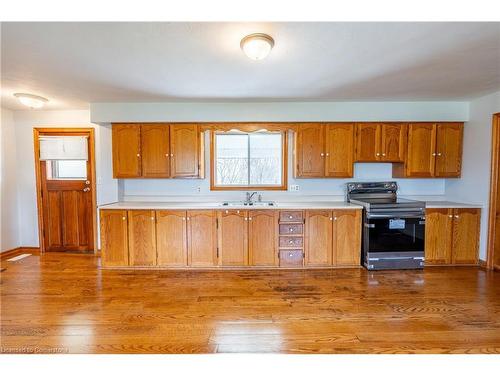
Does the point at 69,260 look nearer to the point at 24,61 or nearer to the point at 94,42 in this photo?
the point at 24,61

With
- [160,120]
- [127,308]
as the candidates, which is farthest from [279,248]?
[160,120]

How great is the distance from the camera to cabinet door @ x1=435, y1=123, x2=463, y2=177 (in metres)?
3.62

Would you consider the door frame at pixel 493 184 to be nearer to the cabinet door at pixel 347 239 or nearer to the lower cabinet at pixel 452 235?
the lower cabinet at pixel 452 235

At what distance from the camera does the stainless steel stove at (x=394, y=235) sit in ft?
10.9

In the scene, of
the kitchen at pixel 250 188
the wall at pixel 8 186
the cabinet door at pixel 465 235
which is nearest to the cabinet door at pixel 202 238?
the kitchen at pixel 250 188

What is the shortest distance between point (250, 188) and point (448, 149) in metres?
2.96

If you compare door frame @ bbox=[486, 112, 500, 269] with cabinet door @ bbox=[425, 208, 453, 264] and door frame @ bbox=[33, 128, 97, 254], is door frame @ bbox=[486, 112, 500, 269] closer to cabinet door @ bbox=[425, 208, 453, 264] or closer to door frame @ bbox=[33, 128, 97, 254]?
cabinet door @ bbox=[425, 208, 453, 264]

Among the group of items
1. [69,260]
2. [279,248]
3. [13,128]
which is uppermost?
[13,128]

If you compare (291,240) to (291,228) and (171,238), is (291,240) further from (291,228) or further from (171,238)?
(171,238)

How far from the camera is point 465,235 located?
3459 mm

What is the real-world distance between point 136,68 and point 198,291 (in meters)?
2.38

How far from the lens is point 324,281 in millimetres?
3006

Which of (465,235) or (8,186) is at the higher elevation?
(8,186)

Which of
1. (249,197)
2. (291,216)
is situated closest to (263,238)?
(291,216)
